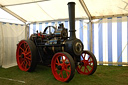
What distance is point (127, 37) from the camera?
467 cm

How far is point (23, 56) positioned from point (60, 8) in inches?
85.7

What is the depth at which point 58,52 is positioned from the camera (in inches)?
126

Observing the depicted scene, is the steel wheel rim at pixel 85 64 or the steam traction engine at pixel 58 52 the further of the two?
the steel wheel rim at pixel 85 64

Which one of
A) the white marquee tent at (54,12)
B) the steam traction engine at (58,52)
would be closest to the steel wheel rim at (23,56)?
the steam traction engine at (58,52)

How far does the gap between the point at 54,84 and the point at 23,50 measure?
181 centimetres

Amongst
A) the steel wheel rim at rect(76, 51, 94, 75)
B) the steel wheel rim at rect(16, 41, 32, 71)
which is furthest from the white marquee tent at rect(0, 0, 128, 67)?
the steel wheel rim at rect(76, 51, 94, 75)

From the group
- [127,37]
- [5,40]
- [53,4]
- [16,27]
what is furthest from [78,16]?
[5,40]

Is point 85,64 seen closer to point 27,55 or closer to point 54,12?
point 27,55

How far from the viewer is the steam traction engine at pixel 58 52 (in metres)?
3.25

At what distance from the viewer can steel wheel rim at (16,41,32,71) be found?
4050 mm

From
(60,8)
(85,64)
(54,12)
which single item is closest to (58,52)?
(85,64)

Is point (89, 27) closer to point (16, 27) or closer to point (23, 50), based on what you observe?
point (23, 50)

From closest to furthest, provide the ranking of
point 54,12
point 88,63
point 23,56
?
1. point 88,63
2. point 23,56
3. point 54,12

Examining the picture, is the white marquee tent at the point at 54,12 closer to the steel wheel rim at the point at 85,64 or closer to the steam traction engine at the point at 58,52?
the steam traction engine at the point at 58,52
